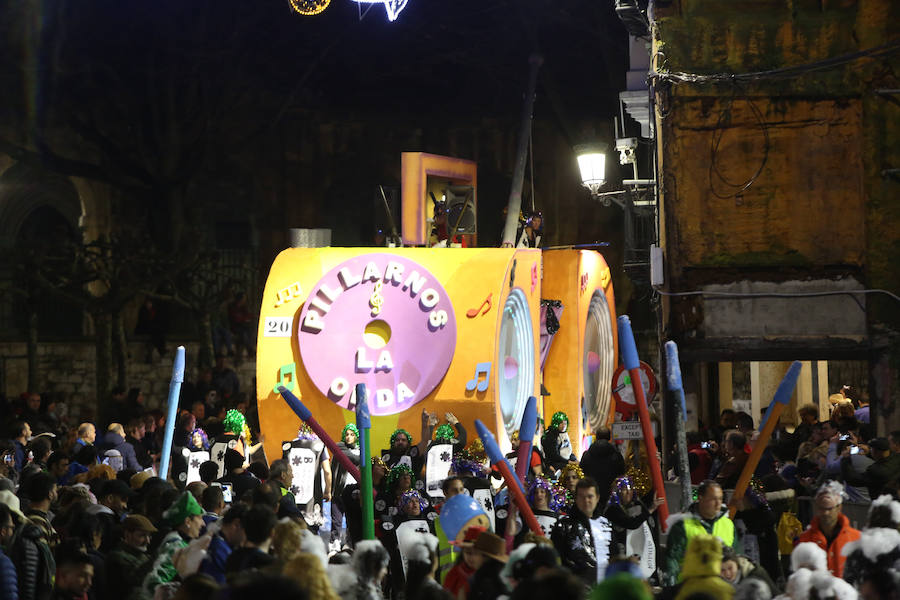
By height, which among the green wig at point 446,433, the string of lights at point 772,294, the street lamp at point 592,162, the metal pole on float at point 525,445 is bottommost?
the green wig at point 446,433

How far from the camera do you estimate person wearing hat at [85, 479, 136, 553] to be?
934 centimetres

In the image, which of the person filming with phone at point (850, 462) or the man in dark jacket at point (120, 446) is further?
the man in dark jacket at point (120, 446)

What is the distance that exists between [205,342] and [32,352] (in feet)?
10.5

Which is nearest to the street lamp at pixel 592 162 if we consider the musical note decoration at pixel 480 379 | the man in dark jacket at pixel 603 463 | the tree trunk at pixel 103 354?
the musical note decoration at pixel 480 379

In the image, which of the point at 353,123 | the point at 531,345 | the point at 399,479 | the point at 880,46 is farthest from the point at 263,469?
the point at 353,123

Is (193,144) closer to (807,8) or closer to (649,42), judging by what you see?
(649,42)

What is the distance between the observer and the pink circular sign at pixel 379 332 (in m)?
17.1

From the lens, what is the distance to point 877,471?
11688 mm

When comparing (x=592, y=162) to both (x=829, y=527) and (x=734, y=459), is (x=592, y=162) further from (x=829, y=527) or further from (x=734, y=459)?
(x=829, y=527)

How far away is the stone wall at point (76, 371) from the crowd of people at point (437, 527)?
11.6m

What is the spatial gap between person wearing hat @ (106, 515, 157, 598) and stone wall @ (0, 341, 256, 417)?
19257 millimetres

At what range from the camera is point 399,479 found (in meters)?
11.6

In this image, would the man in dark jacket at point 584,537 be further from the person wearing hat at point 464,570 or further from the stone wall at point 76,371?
the stone wall at point 76,371

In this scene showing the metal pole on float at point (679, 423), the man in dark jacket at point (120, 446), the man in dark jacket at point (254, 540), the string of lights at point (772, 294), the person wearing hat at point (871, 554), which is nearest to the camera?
the person wearing hat at point (871, 554)
